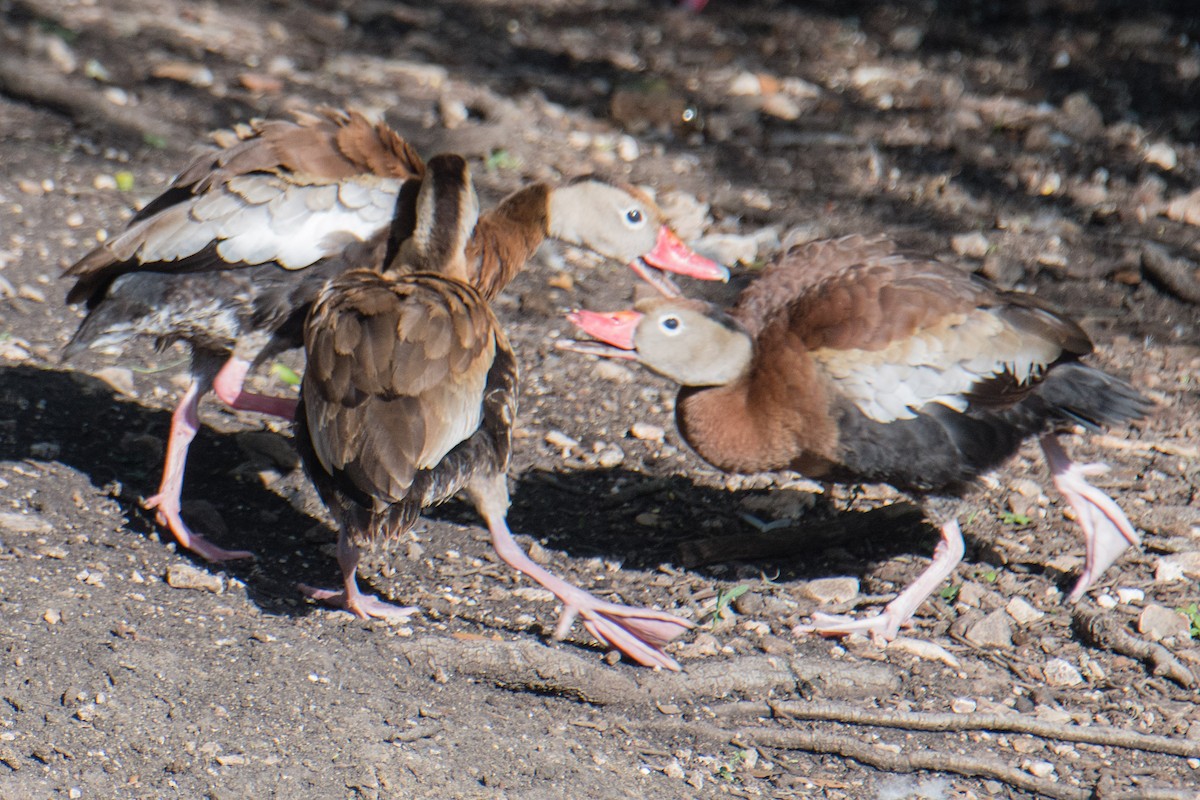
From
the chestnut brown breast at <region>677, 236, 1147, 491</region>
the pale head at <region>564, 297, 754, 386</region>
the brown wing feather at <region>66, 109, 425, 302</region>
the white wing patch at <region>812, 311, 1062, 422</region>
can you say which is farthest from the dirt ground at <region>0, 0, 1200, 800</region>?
the brown wing feather at <region>66, 109, 425, 302</region>

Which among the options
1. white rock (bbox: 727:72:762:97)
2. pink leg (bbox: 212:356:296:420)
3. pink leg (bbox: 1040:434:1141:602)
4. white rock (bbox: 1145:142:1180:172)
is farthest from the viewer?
white rock (bbox: 727:72:762:97)

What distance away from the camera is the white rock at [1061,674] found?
393 centimetres

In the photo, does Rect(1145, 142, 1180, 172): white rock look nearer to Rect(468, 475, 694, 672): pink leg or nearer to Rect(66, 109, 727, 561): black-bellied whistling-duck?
Rect(66, 109, 727, 561): black-bellied whistling-duck

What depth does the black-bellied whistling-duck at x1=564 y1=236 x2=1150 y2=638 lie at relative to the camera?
4.11 metres

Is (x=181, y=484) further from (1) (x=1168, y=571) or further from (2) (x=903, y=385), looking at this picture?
(1) (x=1168, y=571)

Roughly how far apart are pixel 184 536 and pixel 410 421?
3.68ft

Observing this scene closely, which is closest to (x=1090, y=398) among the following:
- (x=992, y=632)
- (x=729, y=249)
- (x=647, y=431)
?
A: (x=992, y=632)

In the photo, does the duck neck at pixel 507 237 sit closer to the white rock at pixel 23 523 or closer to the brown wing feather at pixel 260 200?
the brown wing feather at pixel 260 200

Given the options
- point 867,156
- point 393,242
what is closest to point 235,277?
point 393,242

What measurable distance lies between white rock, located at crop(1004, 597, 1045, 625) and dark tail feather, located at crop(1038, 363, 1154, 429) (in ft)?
1.98

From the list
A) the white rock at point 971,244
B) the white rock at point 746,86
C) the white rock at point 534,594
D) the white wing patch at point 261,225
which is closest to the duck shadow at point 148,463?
the white rock at point 534,594

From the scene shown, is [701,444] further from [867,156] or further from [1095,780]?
[867,156]

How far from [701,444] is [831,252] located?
784mm

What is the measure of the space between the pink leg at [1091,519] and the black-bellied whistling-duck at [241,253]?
2379 millimetres
